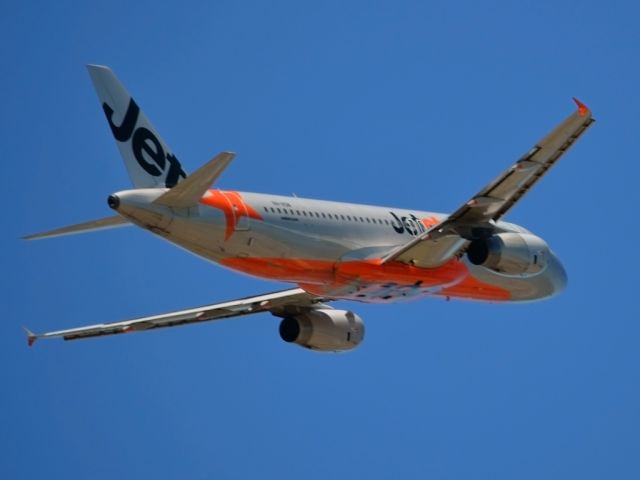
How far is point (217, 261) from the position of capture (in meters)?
43.6

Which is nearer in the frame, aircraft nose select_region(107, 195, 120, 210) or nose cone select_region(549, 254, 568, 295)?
aircraft nose select_region(107, 195, 120, 210)

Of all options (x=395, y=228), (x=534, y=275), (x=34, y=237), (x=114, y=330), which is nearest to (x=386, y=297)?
(x=395, y=228)

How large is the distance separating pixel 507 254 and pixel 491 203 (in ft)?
7.01

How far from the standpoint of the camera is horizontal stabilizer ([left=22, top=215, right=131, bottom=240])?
130 ft

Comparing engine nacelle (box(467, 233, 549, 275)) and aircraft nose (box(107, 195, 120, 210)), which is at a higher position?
engine nacelle (box(467, 233, 549, 275))

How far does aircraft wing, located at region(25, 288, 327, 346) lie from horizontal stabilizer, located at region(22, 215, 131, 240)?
24.9 feet

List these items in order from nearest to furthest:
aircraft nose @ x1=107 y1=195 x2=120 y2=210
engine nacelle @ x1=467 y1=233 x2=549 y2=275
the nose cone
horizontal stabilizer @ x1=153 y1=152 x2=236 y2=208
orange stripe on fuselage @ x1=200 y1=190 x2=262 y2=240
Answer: horizontal stabilizer @ x1=153 y1=152 x2=236 y2=208, aircraft nose @ x1=107 y1=195 x2=120 y2=210, orange stripe on fuselage @ x1=200 y1=190 x2=262 y2=240, engine nacelle @ x1=467 y1=233 x2=549 y2=275, the nose cone

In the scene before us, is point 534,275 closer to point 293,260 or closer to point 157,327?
point 293,260

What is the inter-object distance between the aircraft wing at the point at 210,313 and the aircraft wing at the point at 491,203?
5335 millimetres

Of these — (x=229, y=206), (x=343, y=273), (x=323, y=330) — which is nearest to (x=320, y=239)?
(x=343, y=273)

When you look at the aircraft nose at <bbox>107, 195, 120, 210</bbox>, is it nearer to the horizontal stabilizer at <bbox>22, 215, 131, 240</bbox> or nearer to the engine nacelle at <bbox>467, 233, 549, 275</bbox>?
the horizontal stabilizer at <bbox>22, 215, 131, 240</bbox>

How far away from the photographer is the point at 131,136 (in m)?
43.5

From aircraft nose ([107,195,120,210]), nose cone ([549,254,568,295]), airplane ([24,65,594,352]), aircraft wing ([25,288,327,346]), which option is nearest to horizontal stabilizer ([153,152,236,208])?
airplane ([24,65,594,352])

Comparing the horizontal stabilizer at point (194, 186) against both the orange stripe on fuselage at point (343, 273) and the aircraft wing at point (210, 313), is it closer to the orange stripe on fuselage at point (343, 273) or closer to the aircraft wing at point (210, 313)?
the orange stripe on fuselage at point (343, 273)
